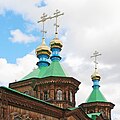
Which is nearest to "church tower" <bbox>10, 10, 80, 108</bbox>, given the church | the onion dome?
the church

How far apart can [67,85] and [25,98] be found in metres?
11.0

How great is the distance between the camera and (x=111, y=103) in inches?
1992

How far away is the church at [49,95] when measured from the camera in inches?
1106

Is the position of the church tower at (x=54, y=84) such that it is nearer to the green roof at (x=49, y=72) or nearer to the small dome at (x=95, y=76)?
the green roof at (x=49, y=72)

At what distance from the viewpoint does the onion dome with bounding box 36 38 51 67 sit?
4631cm

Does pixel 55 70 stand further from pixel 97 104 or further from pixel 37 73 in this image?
pixel 97 104

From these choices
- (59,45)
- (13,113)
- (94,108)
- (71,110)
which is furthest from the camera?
(94,108)

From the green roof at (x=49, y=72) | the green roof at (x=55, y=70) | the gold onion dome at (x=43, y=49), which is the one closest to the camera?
the green roof at (x=55, y=70)

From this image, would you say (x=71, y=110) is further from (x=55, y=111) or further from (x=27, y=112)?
(x=27, y=112)

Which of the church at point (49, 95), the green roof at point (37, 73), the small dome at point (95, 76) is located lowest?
the church at point (49, 95)

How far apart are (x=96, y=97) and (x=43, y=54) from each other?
9443 millimetres

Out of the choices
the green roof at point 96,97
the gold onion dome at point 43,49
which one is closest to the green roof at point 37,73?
the gold onion dome at point 43,49

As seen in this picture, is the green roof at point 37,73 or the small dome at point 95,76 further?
the small dome at point 95,76

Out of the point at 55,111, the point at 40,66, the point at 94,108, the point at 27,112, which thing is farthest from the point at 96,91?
the point at 27,112
